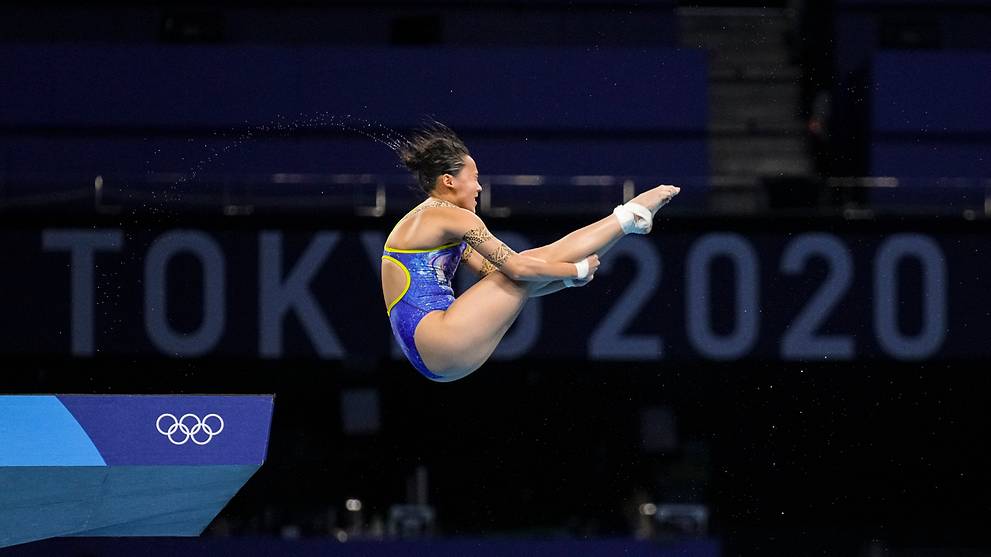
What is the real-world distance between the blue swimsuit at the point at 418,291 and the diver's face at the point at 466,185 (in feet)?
0.59

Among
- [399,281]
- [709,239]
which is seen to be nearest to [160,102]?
[709,239]

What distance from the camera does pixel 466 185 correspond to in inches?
221

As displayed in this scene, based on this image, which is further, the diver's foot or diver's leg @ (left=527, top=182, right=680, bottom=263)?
the diver's foot

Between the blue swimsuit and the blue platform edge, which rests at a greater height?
the blue swimsuit

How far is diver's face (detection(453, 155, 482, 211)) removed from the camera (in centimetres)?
561

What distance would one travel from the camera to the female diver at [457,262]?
534cm

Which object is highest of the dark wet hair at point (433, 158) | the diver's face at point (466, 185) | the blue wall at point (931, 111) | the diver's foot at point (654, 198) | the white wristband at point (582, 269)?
the blue wall at point (931, 111)

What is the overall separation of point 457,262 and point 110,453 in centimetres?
166

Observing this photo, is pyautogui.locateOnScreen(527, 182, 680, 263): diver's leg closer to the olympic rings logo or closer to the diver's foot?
the diver's foot

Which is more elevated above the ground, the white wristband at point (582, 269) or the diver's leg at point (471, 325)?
the white wristband at point (582, 269)

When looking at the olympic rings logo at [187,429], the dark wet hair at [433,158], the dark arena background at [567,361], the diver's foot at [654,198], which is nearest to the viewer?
the olympic rings logo at [187,429]

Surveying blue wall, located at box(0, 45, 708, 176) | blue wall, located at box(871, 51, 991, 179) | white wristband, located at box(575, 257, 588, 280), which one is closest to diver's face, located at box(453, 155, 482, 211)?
white wristband, located at box(575, 257, 588, 280)

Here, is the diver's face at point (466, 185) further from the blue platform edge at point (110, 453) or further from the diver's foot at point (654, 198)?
the blue platform edge at point (110, 453)

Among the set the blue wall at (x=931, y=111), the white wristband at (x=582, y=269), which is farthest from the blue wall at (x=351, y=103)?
the white wristband at (x=582, y=269)
